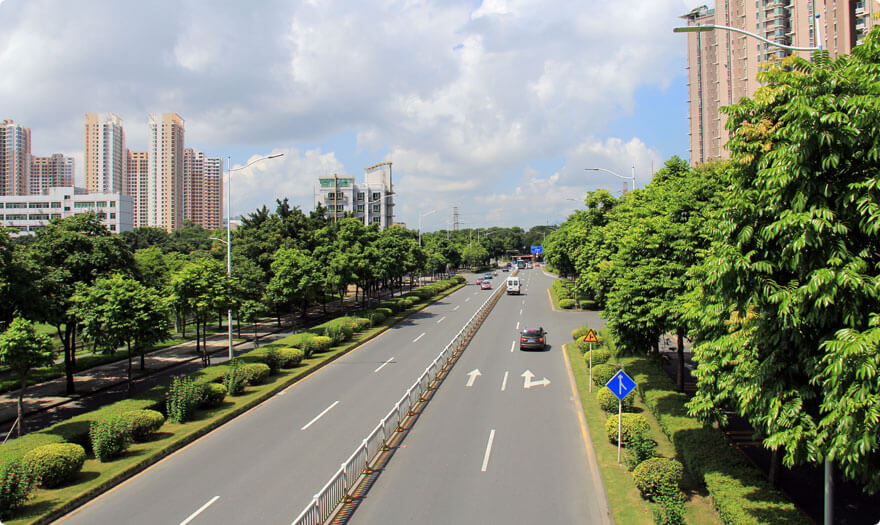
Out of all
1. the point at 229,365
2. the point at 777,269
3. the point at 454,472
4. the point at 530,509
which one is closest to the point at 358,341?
the point at 229,365

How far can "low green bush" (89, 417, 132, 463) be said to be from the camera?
540 inches

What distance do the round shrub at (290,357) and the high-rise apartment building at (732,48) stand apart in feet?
177

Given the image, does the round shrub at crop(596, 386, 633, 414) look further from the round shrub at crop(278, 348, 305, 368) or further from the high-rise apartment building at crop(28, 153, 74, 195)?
the high-rise apartment building at crop(28, 153, 74, 195)

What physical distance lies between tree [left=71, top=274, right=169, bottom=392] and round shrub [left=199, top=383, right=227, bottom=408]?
3.46 meters

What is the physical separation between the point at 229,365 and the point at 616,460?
16.3 meters

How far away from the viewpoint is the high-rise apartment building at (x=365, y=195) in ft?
379

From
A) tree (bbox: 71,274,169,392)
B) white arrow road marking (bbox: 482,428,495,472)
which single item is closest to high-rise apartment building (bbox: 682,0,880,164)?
white arrow road marking (bbox: 482,428,495,472)

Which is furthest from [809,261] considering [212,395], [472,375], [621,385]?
[212,395]

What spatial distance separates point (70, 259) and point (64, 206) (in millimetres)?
100993

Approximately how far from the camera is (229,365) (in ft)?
73.9

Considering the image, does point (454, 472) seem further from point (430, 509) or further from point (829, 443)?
point (829, 443)

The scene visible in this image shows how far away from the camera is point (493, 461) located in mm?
13859

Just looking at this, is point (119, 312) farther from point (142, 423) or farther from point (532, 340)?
point (532, 340)

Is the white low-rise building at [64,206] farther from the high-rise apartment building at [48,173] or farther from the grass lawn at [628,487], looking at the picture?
the grass lawn at [628,487]
